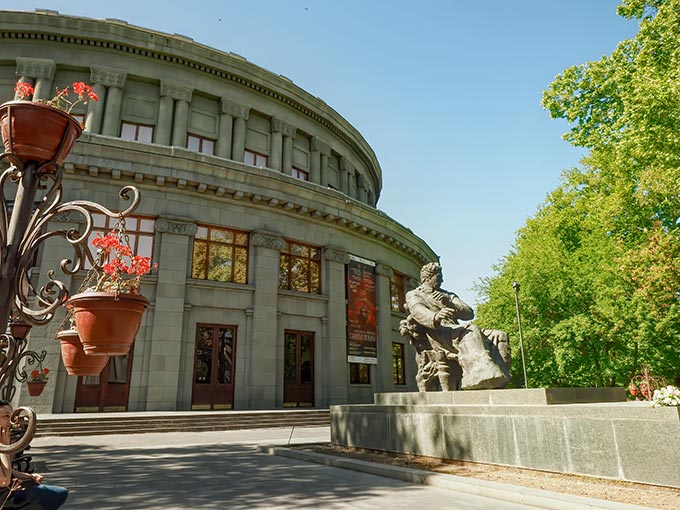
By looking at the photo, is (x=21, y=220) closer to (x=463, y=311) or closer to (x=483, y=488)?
(x=483, y=488)

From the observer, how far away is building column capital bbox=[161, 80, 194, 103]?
25.9 meters

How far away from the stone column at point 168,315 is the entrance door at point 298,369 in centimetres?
550

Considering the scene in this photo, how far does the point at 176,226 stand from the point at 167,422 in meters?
8.98

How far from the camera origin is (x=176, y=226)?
70.1ft

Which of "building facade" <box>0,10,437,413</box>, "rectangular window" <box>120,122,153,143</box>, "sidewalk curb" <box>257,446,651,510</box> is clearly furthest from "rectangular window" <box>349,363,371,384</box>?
"rectangular window" <box>120,122,153,143</box>

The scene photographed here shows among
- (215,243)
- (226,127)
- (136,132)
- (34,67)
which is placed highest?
(34,67)

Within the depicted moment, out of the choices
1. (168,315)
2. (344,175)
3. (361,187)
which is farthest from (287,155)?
(168,315)

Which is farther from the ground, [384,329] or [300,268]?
[300,268]

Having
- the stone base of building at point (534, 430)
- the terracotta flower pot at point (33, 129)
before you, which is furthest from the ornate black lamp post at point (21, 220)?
the stone base of building at point (534, 430)

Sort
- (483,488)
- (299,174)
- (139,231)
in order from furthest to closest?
(299,174) < (139,231) < (483,488)

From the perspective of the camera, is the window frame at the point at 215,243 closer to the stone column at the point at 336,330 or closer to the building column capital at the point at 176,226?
the building column capital at the point at 176,226

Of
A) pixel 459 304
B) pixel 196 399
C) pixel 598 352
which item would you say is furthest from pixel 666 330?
pixel 196 399

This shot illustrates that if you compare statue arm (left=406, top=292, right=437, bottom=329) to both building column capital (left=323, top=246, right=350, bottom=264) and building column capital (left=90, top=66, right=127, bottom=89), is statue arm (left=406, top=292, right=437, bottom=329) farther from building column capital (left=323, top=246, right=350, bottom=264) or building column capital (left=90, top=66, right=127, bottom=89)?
building column capital (left=90, top=66, right=127, bottom=89)

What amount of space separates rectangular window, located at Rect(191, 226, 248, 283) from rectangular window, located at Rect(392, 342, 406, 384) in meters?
12.2
